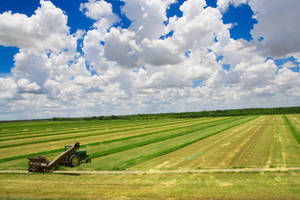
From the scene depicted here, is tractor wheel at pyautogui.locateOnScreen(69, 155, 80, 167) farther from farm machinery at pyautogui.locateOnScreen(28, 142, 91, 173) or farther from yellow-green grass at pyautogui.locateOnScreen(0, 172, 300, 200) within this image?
yellow-green grass at pyautogui.locateOnScreen(0, 172, 300, 200)

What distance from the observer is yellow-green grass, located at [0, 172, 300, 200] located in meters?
10.2

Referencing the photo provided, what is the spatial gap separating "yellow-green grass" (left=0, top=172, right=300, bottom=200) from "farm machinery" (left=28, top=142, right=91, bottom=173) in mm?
1179

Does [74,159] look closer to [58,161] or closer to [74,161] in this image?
[74,161]

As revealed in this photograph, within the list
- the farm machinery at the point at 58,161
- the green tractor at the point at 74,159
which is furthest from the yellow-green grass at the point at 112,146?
the green tractor at the point at 74,159

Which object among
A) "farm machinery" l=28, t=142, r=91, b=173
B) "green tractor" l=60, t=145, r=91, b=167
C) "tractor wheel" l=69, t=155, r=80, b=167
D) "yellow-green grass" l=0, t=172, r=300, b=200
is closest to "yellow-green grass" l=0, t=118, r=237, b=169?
"farm machinery" l=28, t=142, r=91, b=173

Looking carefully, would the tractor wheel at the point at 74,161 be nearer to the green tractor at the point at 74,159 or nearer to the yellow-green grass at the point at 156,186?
the green tractor at the point at 74,159

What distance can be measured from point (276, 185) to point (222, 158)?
7.27m

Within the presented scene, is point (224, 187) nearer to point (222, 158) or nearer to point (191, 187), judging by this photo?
point (191, 187)

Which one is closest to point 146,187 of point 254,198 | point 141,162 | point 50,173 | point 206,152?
point 254,198

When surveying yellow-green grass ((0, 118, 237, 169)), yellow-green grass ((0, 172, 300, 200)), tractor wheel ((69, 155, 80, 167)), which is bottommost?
yellow-green grass ((0, 118, 237, 169))

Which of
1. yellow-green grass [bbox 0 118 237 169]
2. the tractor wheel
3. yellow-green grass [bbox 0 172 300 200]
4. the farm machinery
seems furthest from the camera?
yellow-green grass [bbox 0 118 237 169]

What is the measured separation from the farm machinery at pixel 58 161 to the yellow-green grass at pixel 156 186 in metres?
1.18

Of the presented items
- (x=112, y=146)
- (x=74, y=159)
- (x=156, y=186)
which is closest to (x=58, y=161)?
(x=74, y=159)

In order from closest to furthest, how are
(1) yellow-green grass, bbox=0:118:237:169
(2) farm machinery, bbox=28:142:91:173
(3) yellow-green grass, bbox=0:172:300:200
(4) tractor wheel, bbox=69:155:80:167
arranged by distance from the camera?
(3) yellow-green grass, bbox=0:172:300:200 < (2) farm machinery, bbox=28:142:91:173 < (4) tractor wheel, bbox=69:155:80:167 < (1) yellow-green grass, bbox=0:118:237:169
